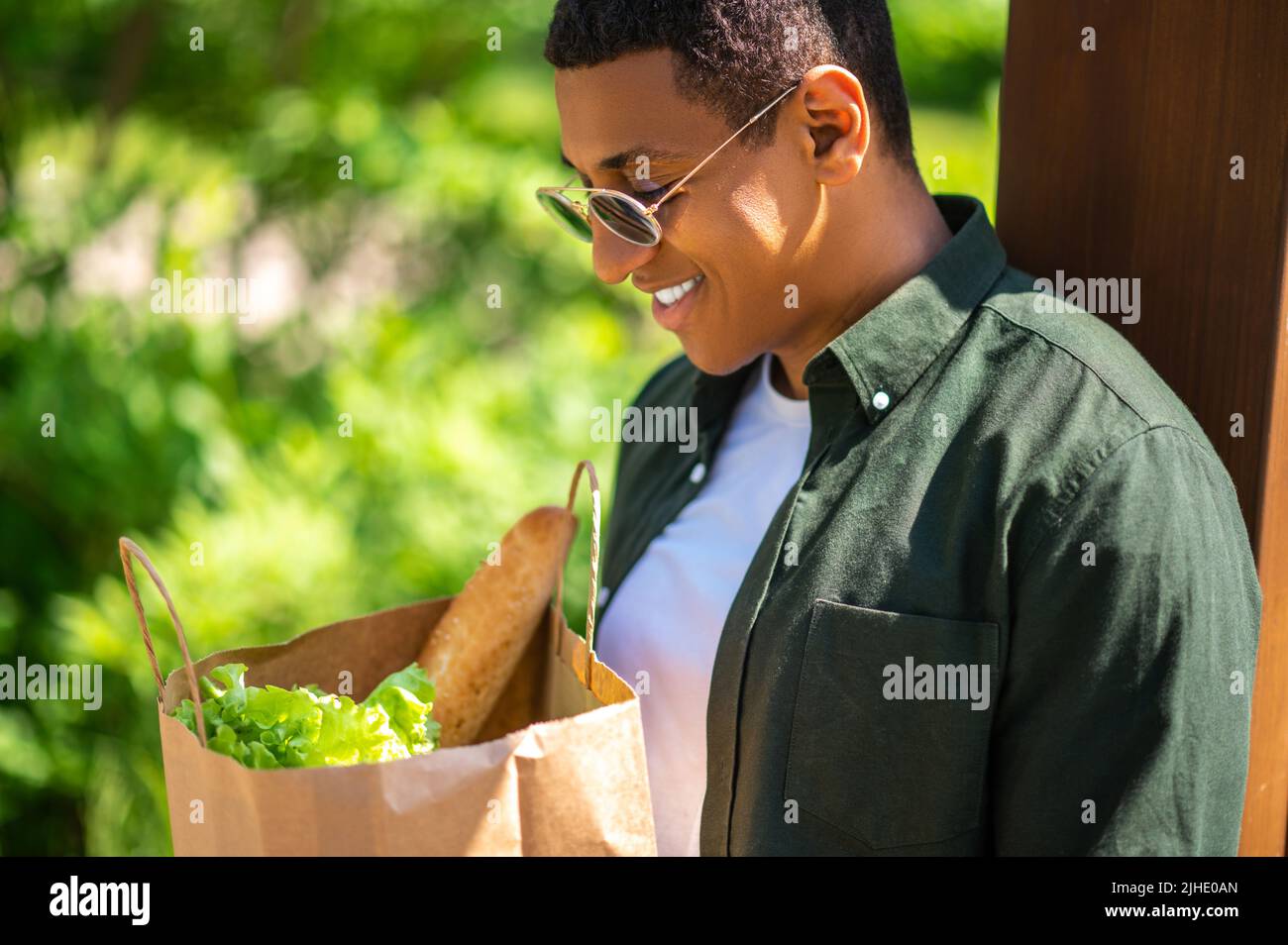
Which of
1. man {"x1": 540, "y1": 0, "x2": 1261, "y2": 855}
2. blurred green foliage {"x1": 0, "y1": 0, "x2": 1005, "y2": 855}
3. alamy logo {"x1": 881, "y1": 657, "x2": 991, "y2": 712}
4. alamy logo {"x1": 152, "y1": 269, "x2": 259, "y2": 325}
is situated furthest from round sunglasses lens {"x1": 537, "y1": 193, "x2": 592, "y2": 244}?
alamy logo {"x1": 152, "y1": 269, "x2": 259, "y2": 325}

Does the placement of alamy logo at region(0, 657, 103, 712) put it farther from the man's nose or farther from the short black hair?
the short black hair

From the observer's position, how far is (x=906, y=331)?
1.70 meters

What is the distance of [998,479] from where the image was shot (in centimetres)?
152

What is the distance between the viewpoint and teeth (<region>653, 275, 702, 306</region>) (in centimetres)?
177

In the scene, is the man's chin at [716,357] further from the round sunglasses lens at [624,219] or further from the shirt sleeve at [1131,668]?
the shirt sleeve at [1131,668]

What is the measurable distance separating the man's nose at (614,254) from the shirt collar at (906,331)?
0.27 meters

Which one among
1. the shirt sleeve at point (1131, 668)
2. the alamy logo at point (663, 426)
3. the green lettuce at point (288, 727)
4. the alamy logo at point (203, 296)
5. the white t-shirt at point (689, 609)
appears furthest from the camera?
the alamy logo at point (203, 296)

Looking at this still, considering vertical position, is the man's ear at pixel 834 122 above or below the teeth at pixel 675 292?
above

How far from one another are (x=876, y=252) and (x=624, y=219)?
0.36m

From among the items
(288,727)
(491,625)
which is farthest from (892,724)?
(288,727)

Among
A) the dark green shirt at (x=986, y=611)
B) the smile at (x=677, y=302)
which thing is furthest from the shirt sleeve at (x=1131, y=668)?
the smile at (x=677, y=302)
